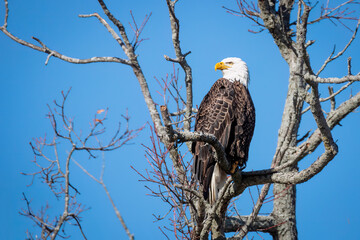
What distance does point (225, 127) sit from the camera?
4.01 metres

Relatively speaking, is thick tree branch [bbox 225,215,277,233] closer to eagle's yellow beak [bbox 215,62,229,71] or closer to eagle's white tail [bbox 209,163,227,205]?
eagle's white tail [bbox 209,163,227,205]

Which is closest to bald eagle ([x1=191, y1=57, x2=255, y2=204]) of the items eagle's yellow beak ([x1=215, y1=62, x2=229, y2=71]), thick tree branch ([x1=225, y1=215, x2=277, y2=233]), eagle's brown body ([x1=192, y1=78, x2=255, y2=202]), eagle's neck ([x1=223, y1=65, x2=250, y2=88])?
eagle's brown body ([x1=192, y1=78, x2=255, y2=202])

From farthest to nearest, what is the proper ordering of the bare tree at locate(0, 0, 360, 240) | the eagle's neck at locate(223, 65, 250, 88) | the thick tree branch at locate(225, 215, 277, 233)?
the thick tree branch at locate(225, 215, 277, 233) → the eagle's neck at locate(223, 65, 250, 88) → the bare tree at locate(0, 0, 360, 240)

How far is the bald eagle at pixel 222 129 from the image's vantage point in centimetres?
397

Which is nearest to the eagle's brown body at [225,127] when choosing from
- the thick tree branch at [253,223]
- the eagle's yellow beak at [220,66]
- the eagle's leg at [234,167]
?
the eagle's leg at [234,167]

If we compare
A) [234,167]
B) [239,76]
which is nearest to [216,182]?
[234,167]

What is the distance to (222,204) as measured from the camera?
3805mm

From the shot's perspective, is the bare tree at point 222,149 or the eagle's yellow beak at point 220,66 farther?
the eagle's yellow beak at point 220,66

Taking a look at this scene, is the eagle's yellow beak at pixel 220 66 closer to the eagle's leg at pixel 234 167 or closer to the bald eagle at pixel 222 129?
the bald eagle at pixel 222 129

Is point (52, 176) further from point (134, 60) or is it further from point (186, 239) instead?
point (134, 60)

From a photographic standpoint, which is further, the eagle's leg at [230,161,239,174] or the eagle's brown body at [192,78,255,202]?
the eagle's brown body at [192,78,255,202]

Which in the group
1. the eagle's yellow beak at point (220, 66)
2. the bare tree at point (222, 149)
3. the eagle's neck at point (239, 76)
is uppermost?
the eagle's yellow beak at point (220, 66)

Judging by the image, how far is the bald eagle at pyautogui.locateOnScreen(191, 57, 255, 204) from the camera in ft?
13.0

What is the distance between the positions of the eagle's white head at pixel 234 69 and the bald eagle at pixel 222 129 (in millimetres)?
263
